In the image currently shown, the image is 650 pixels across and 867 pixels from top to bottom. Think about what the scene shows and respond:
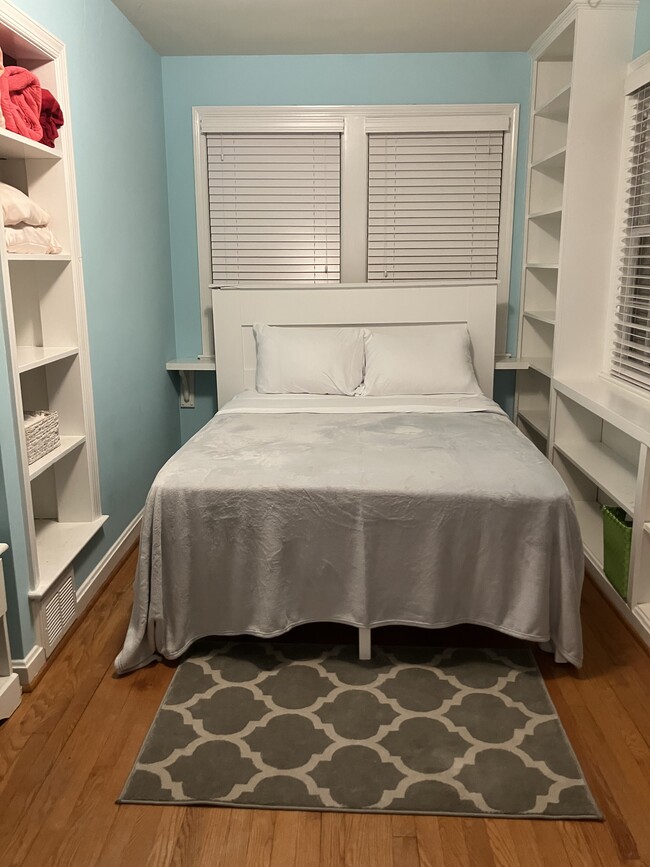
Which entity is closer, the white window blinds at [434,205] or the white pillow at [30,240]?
the white pillow at [30,240]

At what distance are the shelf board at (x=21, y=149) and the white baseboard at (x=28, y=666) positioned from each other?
1.67m

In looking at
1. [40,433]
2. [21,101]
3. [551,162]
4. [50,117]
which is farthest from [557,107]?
[40,433]

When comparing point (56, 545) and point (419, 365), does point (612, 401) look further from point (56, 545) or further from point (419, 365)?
point (56, 545)

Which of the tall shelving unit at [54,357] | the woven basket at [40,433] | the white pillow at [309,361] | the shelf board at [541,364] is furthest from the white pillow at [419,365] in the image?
the woven basket at [40,433]

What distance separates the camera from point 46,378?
2988 millimetres

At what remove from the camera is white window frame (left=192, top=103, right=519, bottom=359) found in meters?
4.25

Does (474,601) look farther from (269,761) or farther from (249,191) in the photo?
(249,191)

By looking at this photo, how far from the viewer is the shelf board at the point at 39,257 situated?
2.41 m

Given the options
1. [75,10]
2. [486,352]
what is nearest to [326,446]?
[486,352]

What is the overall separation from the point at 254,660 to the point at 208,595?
29 centimetres

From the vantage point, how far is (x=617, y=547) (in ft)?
9.89

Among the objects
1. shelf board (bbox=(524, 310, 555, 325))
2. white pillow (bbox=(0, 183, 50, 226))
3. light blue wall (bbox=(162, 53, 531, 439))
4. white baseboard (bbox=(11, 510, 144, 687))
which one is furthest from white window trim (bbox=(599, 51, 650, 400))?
white pillow (bbox=(0, 183, 50, 226))

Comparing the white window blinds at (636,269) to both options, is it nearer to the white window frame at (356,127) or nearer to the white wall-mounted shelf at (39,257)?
the white window frame at (356,127)

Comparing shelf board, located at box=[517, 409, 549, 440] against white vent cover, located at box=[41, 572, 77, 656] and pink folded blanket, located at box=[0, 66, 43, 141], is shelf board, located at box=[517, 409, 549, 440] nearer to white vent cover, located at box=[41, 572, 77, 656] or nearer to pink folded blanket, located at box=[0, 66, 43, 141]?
white vent cover, located at box=[41, 572, 77, 656]
